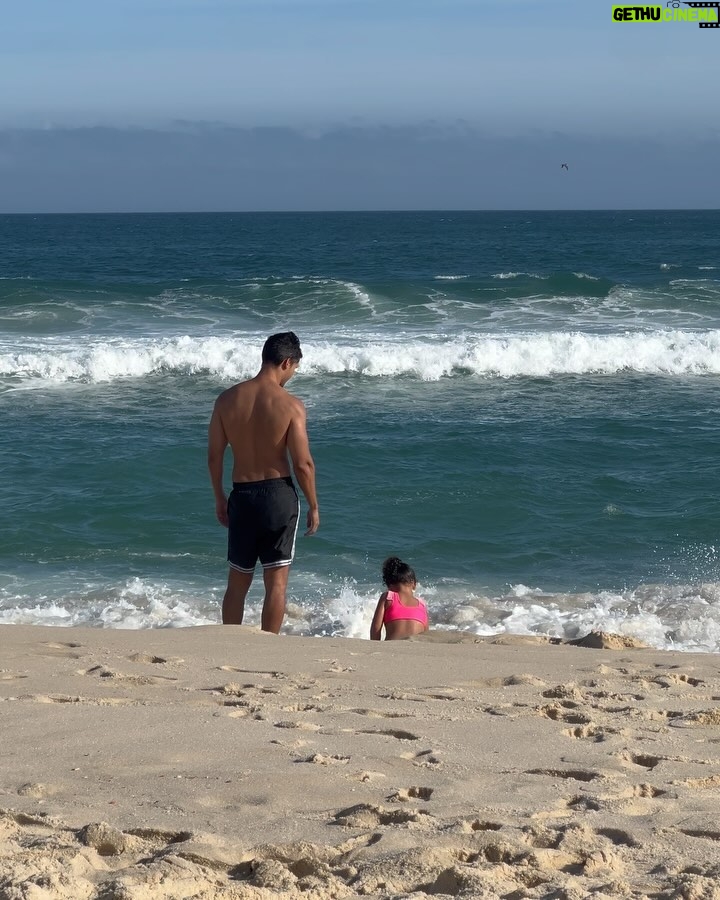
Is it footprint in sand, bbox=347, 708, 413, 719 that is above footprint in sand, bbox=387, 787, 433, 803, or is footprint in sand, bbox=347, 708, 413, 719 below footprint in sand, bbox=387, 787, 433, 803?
below

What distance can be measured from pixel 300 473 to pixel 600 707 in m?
1.98

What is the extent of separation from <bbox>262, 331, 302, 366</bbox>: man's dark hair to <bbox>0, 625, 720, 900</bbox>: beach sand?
4.71 feet

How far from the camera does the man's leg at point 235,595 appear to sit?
527cm

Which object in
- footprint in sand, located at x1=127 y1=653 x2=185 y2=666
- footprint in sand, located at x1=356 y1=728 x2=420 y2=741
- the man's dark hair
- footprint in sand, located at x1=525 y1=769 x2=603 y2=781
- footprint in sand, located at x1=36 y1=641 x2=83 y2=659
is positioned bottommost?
footprint in sand, located at x1=36 y1=641 x2=83 y2=659

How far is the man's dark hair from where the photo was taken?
198 inches

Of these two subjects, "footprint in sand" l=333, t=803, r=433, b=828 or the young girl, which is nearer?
"footprint in sand" l=333, t=803, r=433, b=828

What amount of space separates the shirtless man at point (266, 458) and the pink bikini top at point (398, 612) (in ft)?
2.42

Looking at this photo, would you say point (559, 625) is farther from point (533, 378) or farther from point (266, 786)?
point (533, 378)

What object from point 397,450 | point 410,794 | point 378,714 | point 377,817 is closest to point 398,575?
point 378,714

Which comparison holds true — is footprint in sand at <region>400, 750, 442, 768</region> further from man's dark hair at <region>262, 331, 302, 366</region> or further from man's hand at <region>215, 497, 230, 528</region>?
man's dark hair at <region>262, 331, 302, 366</region>

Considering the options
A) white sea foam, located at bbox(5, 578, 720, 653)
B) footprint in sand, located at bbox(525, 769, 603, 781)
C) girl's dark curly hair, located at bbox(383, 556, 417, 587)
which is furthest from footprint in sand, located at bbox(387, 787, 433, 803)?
white sea foam, located at bbox(5, 578, 720, 653)

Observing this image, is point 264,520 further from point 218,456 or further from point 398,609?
point 398,609

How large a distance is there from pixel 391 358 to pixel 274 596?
11127 millimetres

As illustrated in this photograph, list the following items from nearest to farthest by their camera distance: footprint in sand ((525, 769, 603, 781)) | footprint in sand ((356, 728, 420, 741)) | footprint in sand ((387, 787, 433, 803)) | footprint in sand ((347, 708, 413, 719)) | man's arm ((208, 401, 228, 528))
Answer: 1. footprint in sand ((387, 787, 433, 803))
2. footprint in sand ((525, 769, 603, 781))
3. footprint in sand ((356, 728, 420, 741))
4. footprint in sand ((347, 708, 413, 719))
5. man's arm ((208, 401, 228, 528))
